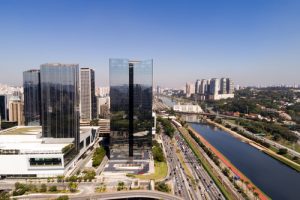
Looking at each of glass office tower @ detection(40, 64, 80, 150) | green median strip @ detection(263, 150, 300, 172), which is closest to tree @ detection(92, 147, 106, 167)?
glass office tower @ detection(40, 64, 80, 150)

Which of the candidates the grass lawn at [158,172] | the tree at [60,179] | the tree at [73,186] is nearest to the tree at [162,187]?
the grass lawn at [158,172]

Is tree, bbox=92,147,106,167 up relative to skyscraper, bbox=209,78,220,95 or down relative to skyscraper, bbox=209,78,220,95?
down

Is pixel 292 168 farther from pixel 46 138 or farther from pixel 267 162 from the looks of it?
pixel 46 138

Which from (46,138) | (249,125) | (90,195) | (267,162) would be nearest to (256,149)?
(267,162)

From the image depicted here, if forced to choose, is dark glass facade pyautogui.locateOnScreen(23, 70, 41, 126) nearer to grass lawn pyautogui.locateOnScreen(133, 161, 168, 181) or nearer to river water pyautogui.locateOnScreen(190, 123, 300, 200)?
grass lawn pyautogui.locateOnScreen(133, 161, 168, 181)

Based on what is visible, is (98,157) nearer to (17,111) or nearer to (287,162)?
(287,162)

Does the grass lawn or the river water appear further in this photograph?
the grass lawn

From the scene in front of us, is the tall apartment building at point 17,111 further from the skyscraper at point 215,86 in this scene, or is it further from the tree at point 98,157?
the skyscraper at point 215,86

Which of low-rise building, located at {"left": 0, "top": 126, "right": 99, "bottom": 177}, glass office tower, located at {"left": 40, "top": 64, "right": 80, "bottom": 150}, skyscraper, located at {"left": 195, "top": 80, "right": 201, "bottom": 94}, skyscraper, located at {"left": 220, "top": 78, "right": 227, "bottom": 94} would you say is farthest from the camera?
skyscraper, located at {"left": 195, "top": 80, "right": 201, "bottom": 94}
